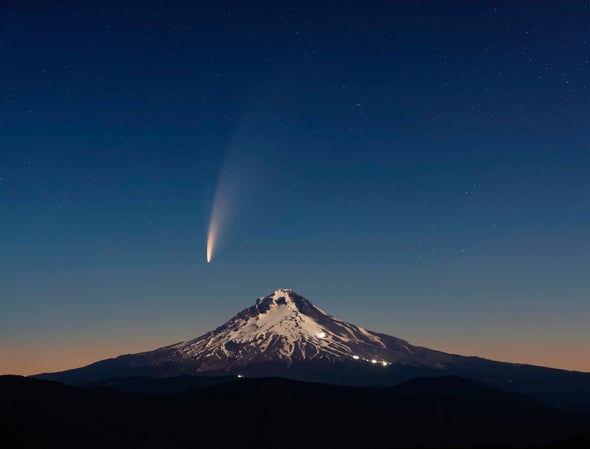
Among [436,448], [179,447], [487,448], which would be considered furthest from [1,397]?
[487,448]

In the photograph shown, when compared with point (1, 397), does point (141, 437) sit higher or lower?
lower

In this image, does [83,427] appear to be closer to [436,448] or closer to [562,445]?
[436,448]

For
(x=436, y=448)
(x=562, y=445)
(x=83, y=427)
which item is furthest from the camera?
(x=83, y=427)

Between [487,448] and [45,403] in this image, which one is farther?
[45,403]

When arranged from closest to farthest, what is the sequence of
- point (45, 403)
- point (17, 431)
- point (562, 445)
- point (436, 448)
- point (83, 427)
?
point (562, 445) → point (436, 448) → point (17, 431) → point (83, 427) → point (45, 403)

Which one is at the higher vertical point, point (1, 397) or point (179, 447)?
point (1, 397)

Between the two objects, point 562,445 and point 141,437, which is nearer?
point 562,445

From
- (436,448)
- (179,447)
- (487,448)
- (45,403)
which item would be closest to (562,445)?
Result: (487,448)

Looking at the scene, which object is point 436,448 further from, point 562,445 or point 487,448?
point 562,445

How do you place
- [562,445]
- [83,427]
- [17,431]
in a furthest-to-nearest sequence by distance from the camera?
1. [83,427]
2. [17,431]
3. [562,445]

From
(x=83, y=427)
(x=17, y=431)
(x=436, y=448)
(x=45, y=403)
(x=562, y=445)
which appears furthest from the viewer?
(x=45, y=403)
